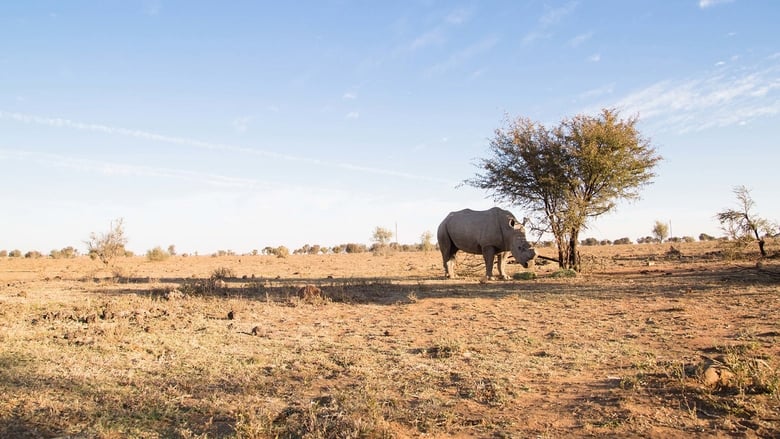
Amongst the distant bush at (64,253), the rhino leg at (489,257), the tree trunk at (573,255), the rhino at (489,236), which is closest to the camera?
the rhino at (489,236)

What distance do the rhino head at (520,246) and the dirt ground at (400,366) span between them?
393 centimetres

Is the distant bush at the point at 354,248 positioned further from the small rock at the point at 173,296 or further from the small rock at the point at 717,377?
the small rock at the point at 717,377

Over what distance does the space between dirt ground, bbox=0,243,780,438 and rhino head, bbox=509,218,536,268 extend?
3.93 meters

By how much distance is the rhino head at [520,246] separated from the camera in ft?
55.2

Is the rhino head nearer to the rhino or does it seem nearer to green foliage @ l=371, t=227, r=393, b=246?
the rhino

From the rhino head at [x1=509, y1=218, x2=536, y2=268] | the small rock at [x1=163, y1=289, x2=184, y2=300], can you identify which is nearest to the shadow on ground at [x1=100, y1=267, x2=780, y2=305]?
the small rock at [x1=163, y1=289, x2=184, y2=300]

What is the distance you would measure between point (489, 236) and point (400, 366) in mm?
11607

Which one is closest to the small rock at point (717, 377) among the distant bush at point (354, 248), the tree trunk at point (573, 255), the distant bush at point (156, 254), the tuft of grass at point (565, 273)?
the tuft of grass at point (565, 273)

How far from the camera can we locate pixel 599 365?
258 inches

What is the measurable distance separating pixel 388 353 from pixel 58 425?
4207 millimetres

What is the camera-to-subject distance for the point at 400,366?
6.82 meters

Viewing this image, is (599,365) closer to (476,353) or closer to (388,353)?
(476,353)

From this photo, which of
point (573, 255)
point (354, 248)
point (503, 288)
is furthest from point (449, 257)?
point (354, 248)

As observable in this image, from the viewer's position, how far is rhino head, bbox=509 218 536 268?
16828 millimetres
